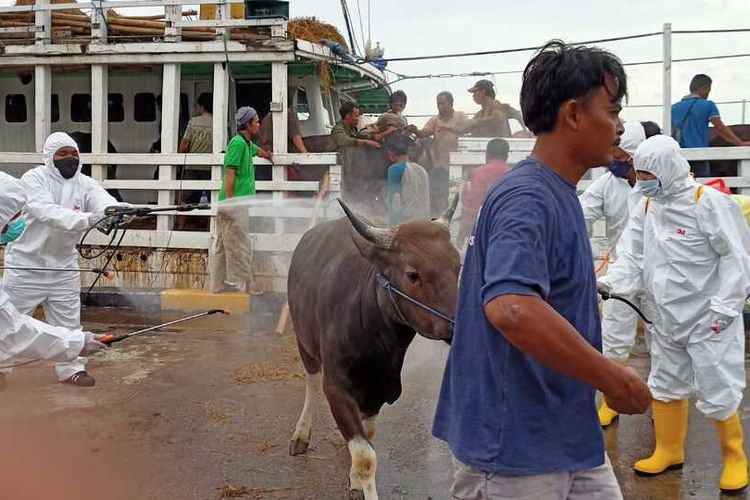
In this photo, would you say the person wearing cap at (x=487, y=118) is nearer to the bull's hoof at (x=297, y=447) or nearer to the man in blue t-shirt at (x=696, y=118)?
the man in blue t-shirt at (x=696, y=118)

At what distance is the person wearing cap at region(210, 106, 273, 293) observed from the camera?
9297mm

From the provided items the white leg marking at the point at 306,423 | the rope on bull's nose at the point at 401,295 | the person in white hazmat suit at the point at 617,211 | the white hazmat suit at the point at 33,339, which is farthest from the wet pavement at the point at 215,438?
the rope on bull's nose at the point at 401,295

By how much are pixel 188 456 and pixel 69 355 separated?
1.20 m

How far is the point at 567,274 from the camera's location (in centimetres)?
207

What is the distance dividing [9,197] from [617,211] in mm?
4484

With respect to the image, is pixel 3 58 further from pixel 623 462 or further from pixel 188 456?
pixel 623 462

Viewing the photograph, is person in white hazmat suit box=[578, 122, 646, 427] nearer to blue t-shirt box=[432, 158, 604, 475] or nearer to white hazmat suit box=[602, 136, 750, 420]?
white hazmat suit box=[602, 136, 750, 420]

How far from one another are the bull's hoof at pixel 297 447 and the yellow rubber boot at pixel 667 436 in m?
2.13

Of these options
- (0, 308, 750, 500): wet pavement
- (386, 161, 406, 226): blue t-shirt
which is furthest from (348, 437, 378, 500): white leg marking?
(386, 161, 406, 226): blue t-shirt

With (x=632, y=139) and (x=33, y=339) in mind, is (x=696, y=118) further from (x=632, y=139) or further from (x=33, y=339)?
(x=33, y=339)

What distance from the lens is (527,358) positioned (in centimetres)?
205

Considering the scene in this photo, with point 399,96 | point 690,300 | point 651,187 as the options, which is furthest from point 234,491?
point 399,96

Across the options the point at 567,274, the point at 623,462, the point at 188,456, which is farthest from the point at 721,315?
the point at 188,456

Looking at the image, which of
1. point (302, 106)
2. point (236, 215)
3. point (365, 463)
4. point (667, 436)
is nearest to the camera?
point (365, 463)
